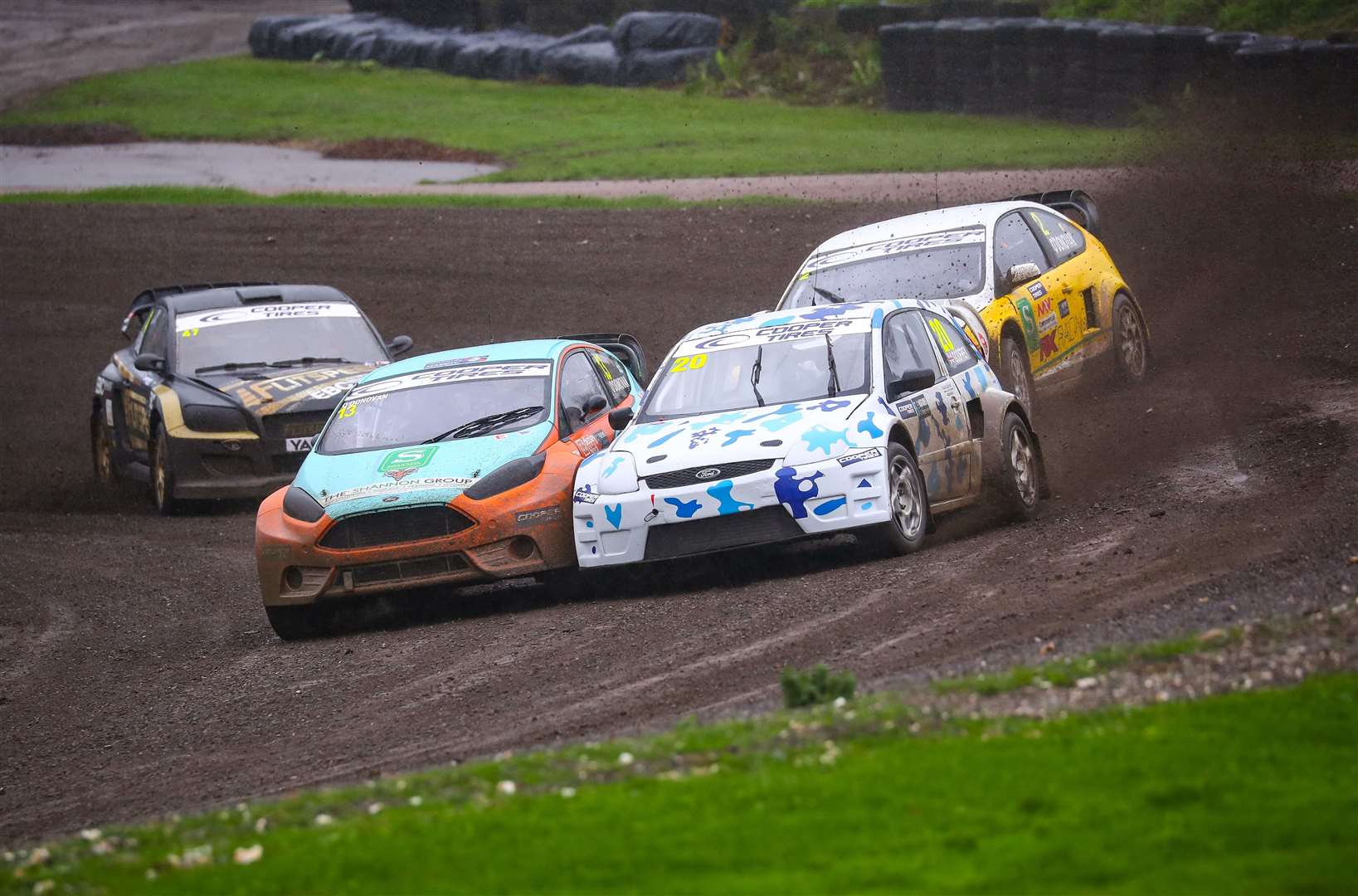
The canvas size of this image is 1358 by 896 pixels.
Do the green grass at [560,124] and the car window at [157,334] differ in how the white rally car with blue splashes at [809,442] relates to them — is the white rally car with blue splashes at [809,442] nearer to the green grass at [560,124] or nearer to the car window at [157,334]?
the car window at [157,334]

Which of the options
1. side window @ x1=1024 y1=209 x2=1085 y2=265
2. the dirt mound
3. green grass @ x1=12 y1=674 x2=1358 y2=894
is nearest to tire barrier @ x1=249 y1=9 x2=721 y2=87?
the dirt mound

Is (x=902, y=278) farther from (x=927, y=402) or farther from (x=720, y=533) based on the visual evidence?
(x=720, y=533)

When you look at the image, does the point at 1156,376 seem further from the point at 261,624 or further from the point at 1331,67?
the point at 1331,67

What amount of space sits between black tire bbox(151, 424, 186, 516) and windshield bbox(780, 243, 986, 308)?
541 cm

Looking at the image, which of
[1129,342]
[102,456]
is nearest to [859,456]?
[1129,342]

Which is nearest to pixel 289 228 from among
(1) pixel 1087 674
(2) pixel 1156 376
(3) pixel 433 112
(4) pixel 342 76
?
(3) pixel 433 112

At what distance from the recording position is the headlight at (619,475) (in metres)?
10.9

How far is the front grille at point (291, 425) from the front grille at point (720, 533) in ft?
19.4

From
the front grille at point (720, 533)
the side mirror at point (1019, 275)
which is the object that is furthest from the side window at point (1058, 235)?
the front grille at point (720, 533)

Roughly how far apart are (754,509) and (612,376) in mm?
3309

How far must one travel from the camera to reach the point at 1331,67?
24.1 m

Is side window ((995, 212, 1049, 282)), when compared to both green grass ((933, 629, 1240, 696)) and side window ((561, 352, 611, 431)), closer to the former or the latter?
side window ((561, 352, 611, 431))

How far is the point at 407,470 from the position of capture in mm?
11422

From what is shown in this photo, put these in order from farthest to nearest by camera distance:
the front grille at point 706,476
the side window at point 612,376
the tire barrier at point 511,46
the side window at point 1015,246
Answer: the tire barrier at point 511,46 < the side window at point 1015,246 < the side window at point 612,376 < the front grille at point 706,476
